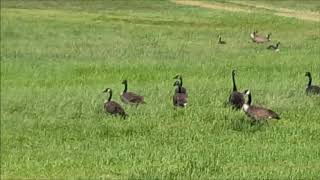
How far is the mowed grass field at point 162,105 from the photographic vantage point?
11.6 metres

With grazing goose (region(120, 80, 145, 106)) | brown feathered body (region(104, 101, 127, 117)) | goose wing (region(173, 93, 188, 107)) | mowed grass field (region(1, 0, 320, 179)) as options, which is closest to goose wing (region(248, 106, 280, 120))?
mowed grass field (region(1, 0, 320, 179))

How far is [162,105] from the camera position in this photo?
16297 millimetres

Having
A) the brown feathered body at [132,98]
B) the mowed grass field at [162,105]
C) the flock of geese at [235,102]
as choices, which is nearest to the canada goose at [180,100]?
the flock of geese at [235,102]

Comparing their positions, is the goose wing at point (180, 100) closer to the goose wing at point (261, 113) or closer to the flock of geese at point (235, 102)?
the flock of geese at point (235, 102)

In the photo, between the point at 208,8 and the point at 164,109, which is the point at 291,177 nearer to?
the point at 164,109

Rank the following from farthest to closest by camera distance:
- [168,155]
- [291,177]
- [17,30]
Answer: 1. [17,30]
2. [168,155]
3. [291,177]

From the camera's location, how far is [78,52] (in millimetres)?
26297

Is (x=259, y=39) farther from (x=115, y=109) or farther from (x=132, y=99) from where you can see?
(x=115, y=109)

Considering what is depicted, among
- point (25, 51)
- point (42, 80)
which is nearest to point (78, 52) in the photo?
point (25, 51)

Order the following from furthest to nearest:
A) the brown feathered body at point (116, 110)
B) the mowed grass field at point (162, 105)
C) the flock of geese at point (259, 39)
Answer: the flock of geese at point (259, 39) → the brown feathered body at point (116, 110) → the mowed grass field at point (162, 105)

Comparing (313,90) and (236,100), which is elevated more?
(313,90)

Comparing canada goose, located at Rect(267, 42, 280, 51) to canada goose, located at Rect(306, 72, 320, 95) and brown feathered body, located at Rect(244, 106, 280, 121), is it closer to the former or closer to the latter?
canada goose, located at Rect(306, 72, 320, 95)

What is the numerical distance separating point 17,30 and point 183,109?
18826 mm

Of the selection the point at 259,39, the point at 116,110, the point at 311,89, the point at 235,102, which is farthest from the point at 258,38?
the point at 116,110
